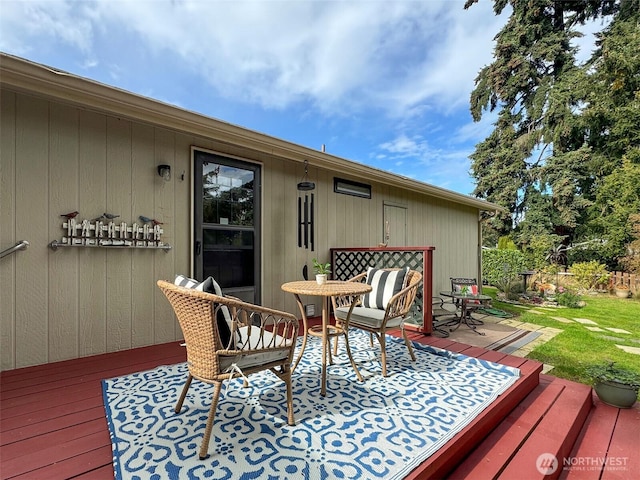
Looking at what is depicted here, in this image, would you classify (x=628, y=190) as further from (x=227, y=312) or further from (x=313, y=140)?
(x=227, y=312)

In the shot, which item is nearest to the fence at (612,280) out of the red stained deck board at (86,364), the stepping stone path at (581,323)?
the stepping stone path at (581,323)

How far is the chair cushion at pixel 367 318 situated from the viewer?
8.93 ft

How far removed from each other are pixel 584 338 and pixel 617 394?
8.39 ft

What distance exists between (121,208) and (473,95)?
17.8 meters

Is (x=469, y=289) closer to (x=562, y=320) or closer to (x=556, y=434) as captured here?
(x=562, y=320)

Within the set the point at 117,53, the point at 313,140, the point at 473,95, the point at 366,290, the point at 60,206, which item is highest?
the point at 473,95

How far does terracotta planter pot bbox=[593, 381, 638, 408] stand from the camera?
2436 millimetres

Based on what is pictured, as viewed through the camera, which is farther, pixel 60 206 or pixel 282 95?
pixel 282 95

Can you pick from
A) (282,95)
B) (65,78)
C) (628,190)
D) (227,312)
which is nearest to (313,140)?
(282,95)

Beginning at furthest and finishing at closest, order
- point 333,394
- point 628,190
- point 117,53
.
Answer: point 628,190 → point 117,53 → point 333,394

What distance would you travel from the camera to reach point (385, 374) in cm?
253

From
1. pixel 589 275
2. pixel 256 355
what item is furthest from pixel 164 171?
pixel 589 275

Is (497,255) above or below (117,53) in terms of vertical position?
below

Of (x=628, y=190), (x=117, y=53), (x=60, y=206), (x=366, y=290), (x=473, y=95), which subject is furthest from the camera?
(x=473, y=95)
